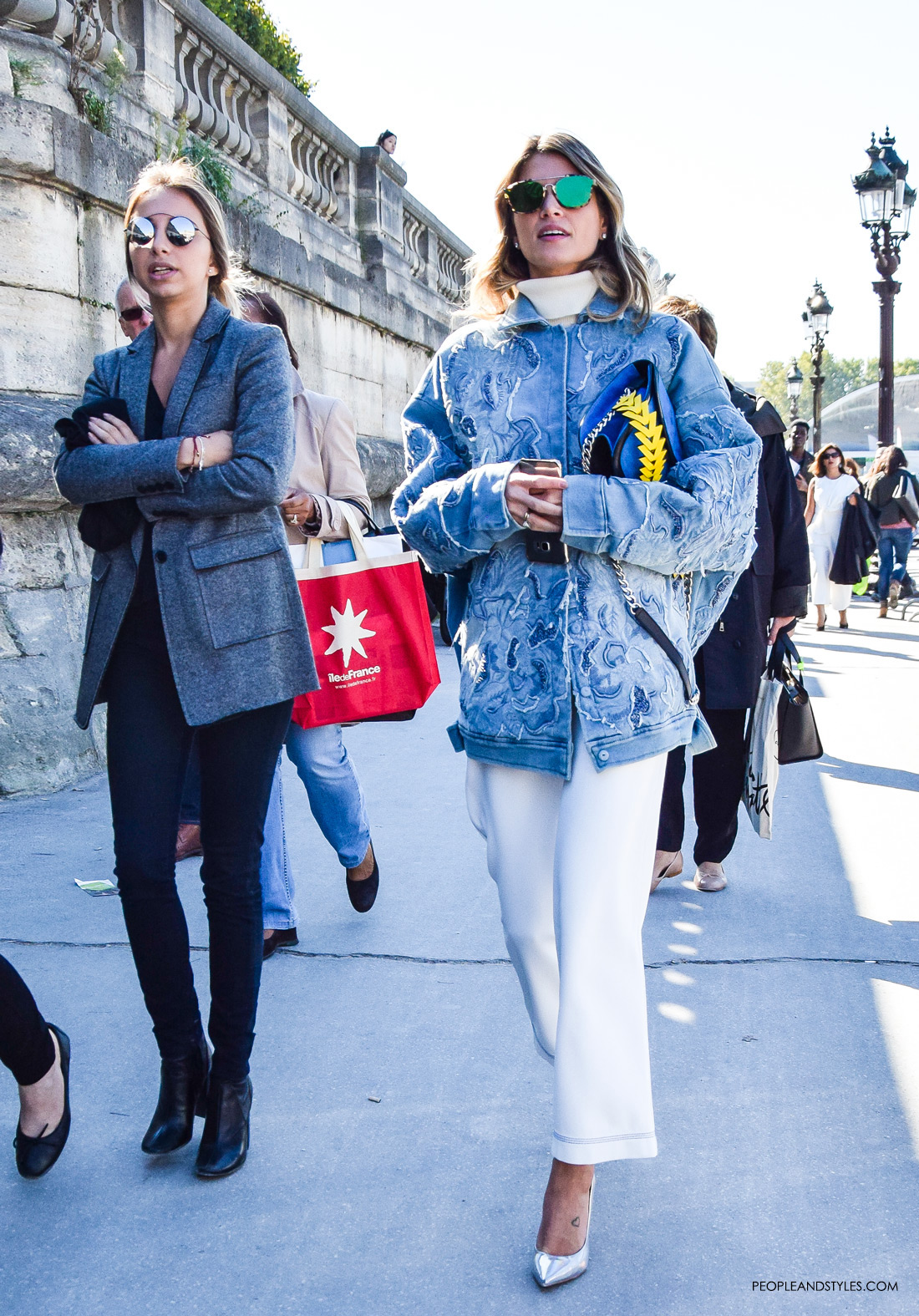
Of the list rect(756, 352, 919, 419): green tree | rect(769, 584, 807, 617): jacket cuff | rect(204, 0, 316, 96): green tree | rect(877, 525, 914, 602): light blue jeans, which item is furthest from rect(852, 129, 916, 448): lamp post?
rect(756, 352, 919, 419): green tree

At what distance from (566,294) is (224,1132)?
1886 millimetres

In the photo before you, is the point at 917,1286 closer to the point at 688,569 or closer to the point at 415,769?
the point at 688,569

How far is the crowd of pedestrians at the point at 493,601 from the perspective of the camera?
2322 mm

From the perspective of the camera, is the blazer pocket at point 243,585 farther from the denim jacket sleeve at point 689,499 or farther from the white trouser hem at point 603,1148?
the white trouser hem at point 603,1148

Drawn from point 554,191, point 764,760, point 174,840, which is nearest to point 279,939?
point 174,840

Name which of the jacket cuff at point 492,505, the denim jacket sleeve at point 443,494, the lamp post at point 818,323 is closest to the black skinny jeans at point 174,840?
the denim jacket sleeve at point 443,494

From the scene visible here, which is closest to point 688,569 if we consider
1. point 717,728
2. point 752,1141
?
point 752,1141

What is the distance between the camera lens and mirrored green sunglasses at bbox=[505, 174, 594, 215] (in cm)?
247

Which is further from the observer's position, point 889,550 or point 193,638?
point 889,550

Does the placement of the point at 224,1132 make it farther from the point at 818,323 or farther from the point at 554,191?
the point at 818,323

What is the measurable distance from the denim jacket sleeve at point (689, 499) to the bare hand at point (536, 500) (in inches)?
0.9

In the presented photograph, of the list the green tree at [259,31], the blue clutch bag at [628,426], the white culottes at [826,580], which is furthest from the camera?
the white culottes at [826,580]

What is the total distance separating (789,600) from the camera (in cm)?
461

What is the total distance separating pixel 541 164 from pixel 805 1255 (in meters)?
2.17
